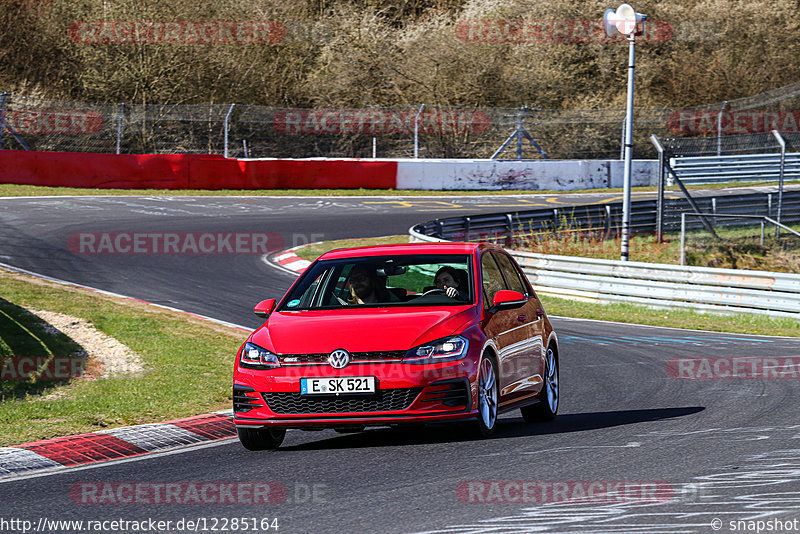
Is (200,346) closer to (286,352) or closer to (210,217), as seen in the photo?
(286,352)

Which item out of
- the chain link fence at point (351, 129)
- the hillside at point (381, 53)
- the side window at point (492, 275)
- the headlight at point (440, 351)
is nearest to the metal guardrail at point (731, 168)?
the chain link fence at point (351, 129)

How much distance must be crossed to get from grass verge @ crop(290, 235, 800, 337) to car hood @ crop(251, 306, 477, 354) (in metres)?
9.99

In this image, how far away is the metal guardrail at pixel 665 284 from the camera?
60.2ft

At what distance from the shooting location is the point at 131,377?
12.0 metres

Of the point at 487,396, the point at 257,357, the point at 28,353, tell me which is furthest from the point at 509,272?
the point at 28,353

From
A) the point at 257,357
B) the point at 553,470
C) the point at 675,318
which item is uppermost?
the point at 257,357

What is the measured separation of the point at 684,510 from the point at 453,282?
3.53 m

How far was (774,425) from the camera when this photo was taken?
8797mm

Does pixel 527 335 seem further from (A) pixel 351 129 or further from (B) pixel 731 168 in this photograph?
(A) pixel 351 129

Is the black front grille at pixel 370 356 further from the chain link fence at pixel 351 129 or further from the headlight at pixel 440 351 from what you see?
the chain link fence at pixel 351 129

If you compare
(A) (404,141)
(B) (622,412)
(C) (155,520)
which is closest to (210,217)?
(A) (404,141)

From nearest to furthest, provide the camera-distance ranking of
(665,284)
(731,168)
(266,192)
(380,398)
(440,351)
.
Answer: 1. (380,398)
2. (440,351)
3. (665,284)
4. (731,168)
5. (266,192)

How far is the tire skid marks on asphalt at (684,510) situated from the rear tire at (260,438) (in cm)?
276

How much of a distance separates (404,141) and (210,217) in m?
12.9
